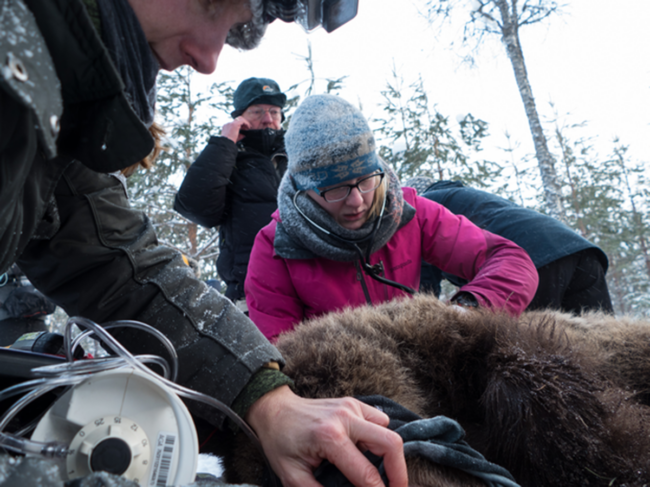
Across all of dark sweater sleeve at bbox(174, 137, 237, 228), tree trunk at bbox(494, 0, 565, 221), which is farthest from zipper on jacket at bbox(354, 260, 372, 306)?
tree trunk at bbox(494, 0, 565, 221)

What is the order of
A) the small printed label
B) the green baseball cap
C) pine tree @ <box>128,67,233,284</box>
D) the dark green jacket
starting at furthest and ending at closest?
pine tree @ <box>128,67,233,284</box> → the green baseball cap → the small printed label → the dark green jacket

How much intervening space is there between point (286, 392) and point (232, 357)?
18cm

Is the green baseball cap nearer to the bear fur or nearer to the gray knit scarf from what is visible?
the gray knit scarf

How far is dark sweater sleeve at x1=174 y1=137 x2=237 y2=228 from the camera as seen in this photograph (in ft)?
10.6

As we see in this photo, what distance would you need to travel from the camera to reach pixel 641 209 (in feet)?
63.5

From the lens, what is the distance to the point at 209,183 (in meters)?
3.23

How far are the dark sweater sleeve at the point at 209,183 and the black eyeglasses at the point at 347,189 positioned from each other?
1.22 metres

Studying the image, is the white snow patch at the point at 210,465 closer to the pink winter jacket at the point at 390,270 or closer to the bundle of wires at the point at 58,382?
the bundle of wires at the point at 58,382

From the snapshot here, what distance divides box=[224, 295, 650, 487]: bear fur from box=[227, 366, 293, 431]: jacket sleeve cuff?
7cm

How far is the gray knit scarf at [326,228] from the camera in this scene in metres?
2.29

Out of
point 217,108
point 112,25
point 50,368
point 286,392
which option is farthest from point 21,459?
point 217,108

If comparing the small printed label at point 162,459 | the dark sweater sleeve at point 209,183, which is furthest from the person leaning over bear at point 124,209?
the dark sweater sleeve at point 209,183

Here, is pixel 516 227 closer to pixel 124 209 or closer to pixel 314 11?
pixel 314 11

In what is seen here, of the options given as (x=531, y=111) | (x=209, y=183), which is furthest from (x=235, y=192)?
(x=531, y=111)
